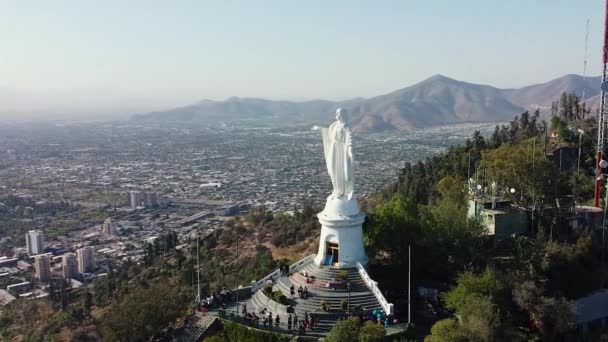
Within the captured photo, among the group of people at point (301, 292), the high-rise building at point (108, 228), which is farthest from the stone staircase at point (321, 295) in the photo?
the high-rise building at point (108, 228)

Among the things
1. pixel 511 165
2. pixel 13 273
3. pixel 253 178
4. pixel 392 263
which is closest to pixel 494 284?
pixel 392 263

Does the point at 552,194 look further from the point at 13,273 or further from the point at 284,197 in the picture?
the point at 284,197

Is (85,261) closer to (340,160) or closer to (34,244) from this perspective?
(34,244)

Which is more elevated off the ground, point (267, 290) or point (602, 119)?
point (602, 119)

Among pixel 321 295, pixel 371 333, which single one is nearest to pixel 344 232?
pixel 321 295

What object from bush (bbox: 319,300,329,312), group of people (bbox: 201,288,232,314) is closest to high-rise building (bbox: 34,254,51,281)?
group of people (bbox: 201,288,232,314)

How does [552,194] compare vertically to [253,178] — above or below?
above
